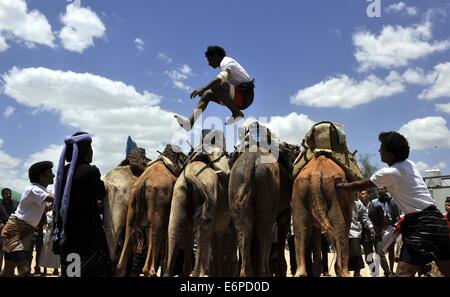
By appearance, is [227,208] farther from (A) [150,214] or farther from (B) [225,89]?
(B) [225,89]

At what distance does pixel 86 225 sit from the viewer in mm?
4457

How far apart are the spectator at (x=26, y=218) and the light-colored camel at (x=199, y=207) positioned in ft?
5.68

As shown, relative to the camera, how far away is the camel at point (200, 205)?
5.90 m

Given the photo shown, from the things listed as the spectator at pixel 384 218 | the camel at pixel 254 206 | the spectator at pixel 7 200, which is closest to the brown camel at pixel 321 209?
the camel at pixel 254 206

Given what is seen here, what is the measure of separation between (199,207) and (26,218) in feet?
7.81

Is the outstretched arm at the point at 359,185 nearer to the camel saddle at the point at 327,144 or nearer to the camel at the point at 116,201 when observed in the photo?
the camel saddle at the point at 327,144

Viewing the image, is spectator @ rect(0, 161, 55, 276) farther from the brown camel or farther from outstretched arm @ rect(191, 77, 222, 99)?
the brown camel

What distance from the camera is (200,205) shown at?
6.08 metres

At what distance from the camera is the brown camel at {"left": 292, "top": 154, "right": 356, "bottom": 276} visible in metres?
5.47

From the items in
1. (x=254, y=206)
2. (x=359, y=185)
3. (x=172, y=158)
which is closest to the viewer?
(x=359, y=185)

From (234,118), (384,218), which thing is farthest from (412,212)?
(384,218)

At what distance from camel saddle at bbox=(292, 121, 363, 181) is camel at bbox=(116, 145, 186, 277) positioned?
1.86 meters
